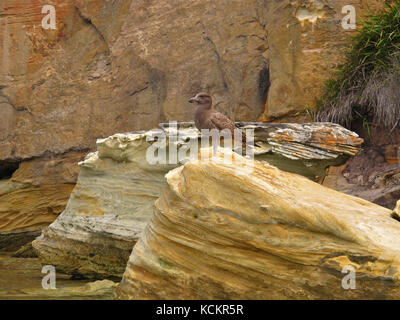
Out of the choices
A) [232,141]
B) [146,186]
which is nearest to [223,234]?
[232,141]

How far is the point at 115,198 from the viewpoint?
21.1 feet

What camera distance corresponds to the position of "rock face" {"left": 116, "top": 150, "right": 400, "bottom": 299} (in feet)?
12.0

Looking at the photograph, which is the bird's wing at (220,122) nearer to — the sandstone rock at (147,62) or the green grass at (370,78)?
the green grass at (370,78)

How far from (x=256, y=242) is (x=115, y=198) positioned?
2.96 m

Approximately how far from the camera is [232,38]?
8.12m

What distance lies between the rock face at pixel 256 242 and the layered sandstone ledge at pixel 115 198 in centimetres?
158

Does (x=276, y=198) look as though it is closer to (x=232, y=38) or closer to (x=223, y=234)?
(x=223, y=234)

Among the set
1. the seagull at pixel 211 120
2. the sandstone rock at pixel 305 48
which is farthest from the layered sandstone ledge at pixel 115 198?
the sandstone rock at pixel 305 48

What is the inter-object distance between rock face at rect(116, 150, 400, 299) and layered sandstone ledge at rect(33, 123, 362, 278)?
1.58 meters

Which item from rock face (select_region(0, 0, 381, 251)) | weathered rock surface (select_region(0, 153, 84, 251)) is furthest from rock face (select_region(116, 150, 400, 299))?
weathered rock surface (select_region(0, 153, 84, 251))

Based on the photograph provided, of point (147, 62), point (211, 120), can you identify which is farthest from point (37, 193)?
point (211, 120)

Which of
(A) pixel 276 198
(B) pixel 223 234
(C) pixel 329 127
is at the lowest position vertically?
(B) pixel 223 234

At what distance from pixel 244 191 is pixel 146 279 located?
1.04 meters

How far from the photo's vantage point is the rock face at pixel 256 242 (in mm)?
3662
